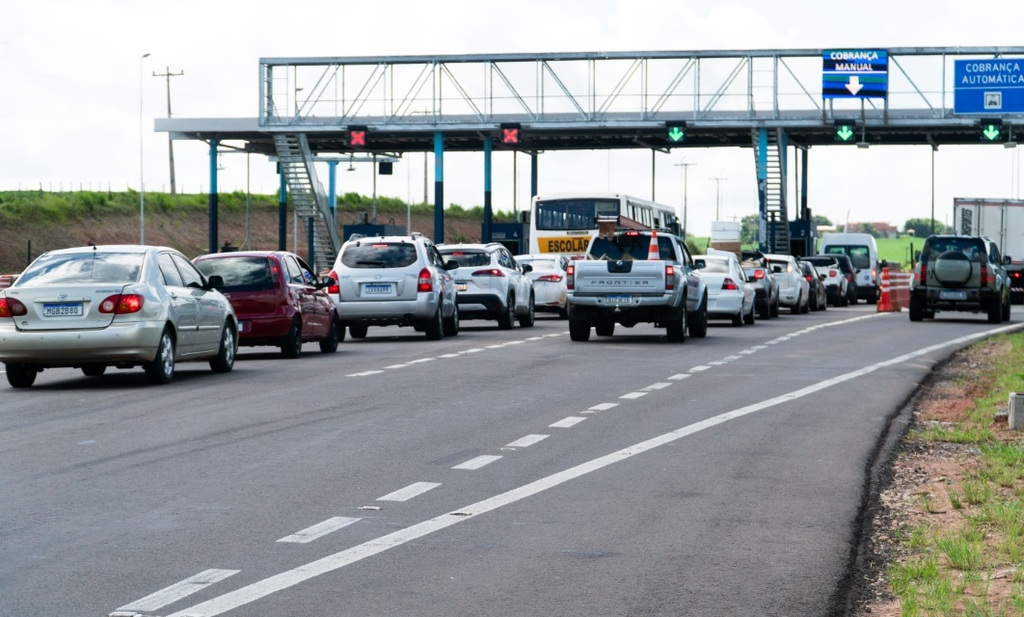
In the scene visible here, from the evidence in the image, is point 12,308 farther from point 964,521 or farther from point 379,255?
point 964,521

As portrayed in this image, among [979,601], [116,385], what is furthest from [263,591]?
[116,385]

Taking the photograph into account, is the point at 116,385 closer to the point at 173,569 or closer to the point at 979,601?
the point at 173,569

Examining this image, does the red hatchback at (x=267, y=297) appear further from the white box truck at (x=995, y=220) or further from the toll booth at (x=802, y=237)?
the toll booth at (x=802, y=237)

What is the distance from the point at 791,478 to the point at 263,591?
15.4 feet

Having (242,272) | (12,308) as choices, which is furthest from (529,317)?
(12,308)

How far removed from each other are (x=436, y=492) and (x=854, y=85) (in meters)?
49.9

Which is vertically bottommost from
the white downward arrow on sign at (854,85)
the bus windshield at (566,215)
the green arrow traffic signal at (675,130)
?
the bus windshield at (566,215)

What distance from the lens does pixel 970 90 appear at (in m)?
57.6

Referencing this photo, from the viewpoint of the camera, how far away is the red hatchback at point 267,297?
869 inches

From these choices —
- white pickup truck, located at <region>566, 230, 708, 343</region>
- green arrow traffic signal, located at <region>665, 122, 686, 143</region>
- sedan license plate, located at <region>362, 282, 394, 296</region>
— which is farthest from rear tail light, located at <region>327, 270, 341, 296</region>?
green arrow traffic signal, located at <region>665, 122, 686, 143</region>

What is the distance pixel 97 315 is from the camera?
16.9m

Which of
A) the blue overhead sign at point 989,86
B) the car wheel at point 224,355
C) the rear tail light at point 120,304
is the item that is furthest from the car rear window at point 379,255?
the blue overhead sign at point 989,86

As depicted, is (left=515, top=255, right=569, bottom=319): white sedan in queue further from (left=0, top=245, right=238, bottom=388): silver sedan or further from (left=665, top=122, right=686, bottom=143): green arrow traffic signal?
(left=665, top=122, right=686, bottom=143): green arrow traffic signal

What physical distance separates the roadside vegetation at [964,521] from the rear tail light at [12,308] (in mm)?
8873
